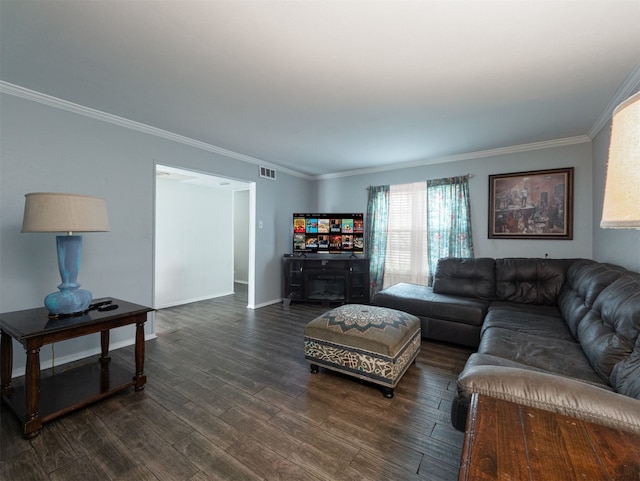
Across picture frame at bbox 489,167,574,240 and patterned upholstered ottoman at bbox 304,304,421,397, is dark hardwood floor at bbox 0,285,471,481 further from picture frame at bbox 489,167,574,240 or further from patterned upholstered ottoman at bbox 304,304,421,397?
picture frame at bbox 489,167,574,240

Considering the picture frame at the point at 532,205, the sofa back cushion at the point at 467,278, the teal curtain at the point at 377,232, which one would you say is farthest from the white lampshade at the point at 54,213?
the picture frame at the point at 532,205

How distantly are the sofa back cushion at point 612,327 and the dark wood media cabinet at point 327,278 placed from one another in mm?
3096

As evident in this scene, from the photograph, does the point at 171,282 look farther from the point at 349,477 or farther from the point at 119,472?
the point at 349,477

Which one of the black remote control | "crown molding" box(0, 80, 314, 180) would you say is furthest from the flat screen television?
the black remote control

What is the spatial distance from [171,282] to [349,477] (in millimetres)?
4486

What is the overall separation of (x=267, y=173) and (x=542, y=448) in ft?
15.5

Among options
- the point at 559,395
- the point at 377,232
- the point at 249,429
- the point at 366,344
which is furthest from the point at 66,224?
the point at 377,232

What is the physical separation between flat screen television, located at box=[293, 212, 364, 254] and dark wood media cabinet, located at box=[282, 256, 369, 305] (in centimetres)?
20

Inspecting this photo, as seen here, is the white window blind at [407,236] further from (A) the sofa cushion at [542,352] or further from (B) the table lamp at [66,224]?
(B) the table lamp at [66,224]

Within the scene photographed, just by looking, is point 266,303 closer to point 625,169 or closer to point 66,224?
point 66,224

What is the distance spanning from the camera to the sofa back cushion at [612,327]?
4.90ft

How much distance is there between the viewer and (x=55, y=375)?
2264 millimetres

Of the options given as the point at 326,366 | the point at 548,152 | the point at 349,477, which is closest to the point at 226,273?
the point at 326,366

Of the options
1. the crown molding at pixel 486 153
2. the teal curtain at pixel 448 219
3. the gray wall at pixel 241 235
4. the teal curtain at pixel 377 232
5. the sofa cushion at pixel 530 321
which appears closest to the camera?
the sofa cushion at pixel 530 321
